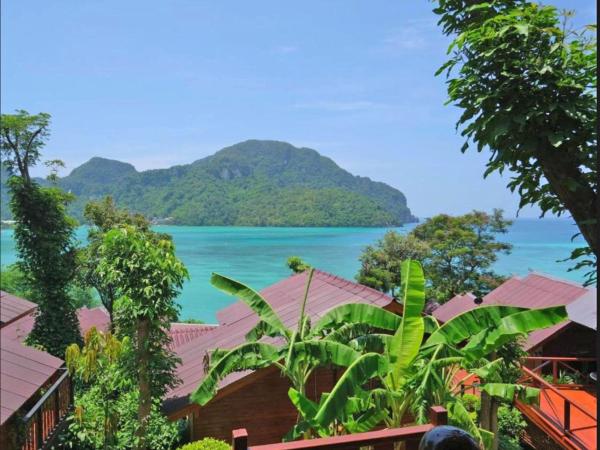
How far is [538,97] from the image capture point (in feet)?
13.9

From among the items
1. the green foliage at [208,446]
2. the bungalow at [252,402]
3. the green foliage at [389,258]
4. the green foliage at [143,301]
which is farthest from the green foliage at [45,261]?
the green foliage at [389,258]

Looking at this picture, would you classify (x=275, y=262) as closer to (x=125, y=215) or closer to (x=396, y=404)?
(x=125, y=215)

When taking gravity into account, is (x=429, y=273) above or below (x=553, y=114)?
below

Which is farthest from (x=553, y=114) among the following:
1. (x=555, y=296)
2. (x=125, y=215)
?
(x=125, y=215)

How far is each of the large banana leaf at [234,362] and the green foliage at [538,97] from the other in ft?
12.9

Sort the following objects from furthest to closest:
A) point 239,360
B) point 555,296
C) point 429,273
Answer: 1. point 429,273
2. point 555,296
3. point 239,360

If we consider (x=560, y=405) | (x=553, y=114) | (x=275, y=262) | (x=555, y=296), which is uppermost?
(x=553, y=114)

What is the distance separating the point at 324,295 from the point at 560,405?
5.41 m

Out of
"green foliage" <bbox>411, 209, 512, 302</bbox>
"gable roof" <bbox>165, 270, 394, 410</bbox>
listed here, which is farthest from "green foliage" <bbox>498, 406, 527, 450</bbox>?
"green foliage" <bbox>411, 209, 512, 302</bbox>

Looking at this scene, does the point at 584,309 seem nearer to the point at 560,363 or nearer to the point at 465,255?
the point at 560,363

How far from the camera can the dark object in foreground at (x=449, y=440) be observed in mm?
1688

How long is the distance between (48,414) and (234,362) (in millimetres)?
3815

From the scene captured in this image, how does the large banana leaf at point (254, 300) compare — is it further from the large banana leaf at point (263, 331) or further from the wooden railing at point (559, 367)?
the wooden railing at point (559, 367)

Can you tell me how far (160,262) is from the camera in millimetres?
9023
